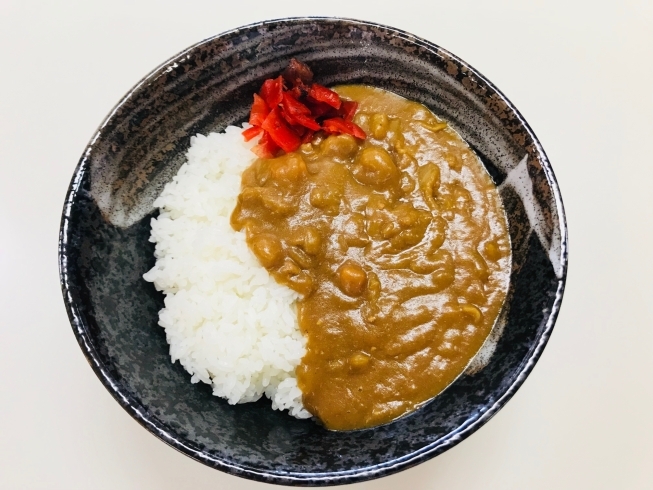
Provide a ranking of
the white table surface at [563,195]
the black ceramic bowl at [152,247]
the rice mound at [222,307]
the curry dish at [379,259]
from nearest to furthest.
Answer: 1. the black ceramic bowl at [152,247]
2. the curry dish at [379,259]
3. the rice mound at [222,307]
4. the white table surface at [563,195]

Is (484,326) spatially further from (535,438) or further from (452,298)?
(535,438)

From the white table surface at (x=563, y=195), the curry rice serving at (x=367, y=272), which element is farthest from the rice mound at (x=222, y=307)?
the white table surface at (x=563, y=195)

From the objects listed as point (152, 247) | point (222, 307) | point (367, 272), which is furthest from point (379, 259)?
point (152, 247)

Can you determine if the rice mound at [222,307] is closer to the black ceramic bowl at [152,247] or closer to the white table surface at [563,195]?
the black ceramic bowl at [152,247]

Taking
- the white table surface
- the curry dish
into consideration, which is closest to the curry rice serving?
the curry dish

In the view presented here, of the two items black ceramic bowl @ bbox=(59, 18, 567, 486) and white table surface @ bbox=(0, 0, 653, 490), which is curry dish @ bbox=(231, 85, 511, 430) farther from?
white table surface @ bbox=(0, 0, 653, 490)

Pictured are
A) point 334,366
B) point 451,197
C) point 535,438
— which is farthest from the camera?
point 535,438

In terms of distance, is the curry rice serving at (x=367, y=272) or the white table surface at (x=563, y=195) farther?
the white table surface at (x=563, y=195)

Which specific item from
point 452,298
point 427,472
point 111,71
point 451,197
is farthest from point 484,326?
point 111,71

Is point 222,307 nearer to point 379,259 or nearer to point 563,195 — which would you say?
point 379,259
